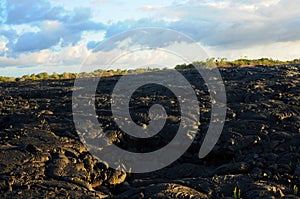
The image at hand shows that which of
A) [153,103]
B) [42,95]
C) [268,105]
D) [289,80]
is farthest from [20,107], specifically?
[289,80]

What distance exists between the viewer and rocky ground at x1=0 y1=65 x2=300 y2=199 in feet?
23.9

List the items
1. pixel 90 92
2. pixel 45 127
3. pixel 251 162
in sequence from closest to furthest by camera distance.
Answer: pixel 251 162 → pixel 45 127 → pixel 90 92

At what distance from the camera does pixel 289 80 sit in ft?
42.5

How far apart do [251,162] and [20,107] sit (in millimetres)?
6058

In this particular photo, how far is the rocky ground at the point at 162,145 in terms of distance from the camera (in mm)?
7273

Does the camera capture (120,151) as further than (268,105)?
No

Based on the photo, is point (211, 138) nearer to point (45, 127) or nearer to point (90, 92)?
point (45, 127)

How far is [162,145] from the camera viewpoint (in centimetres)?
928

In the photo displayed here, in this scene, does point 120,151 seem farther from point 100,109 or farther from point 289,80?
point 289,80

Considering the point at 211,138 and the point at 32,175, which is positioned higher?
the point at 211,138

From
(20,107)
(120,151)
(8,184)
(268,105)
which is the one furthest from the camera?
(20,107)

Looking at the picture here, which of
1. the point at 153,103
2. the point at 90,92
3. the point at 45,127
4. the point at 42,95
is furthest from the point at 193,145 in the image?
the point at 42,95

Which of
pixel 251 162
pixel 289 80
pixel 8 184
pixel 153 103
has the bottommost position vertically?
pixel 8 184

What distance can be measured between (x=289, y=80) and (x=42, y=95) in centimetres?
685
